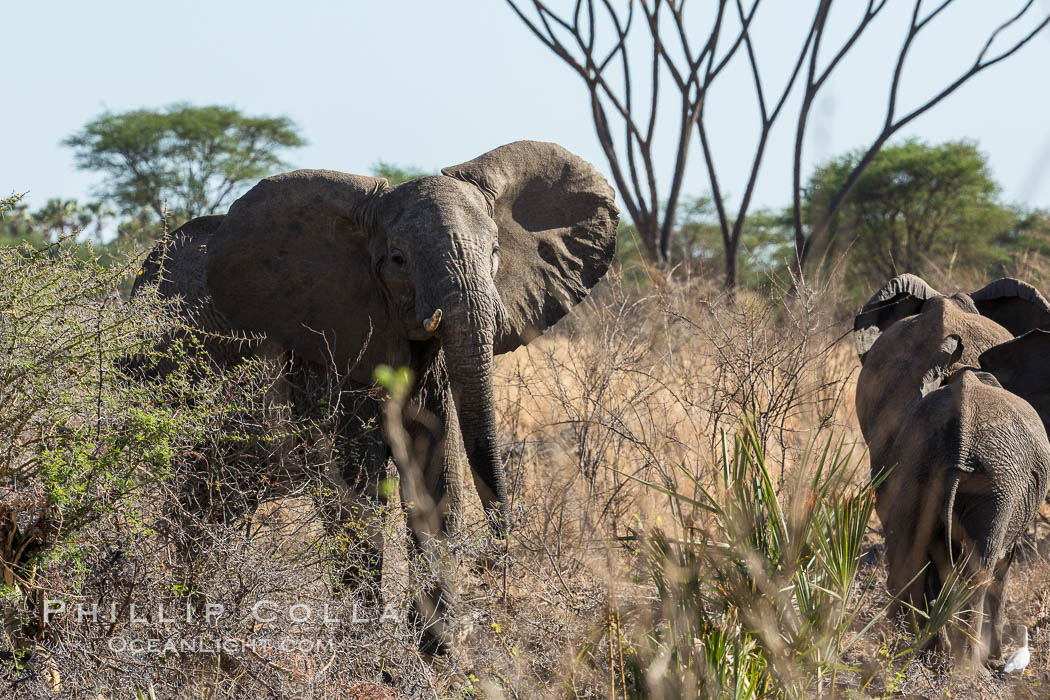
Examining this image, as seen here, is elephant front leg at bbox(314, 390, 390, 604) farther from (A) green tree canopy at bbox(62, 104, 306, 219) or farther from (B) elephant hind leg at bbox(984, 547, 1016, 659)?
(A) green tree canopy at bbox(62, 104, 306, 219)

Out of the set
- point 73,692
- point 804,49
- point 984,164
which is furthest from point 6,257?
point 984,164

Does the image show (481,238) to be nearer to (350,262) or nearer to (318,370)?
(350,262)

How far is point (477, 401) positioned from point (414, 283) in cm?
48

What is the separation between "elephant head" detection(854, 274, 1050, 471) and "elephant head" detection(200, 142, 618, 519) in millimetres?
1398

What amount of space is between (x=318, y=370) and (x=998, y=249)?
16.5 meters

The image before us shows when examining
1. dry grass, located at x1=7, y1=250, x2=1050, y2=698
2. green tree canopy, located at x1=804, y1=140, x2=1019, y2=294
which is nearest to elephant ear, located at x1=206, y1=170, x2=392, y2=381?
dry grass, located at x1=7, y1=250, x2=1050, y2=698

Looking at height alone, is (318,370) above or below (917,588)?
above

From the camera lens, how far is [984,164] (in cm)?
1848

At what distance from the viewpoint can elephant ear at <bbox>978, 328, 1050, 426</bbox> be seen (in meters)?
4.55

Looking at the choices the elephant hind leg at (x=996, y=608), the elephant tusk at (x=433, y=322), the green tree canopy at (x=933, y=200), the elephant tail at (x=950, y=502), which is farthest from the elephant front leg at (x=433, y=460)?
the green tree canopy at (x=933, y=200)

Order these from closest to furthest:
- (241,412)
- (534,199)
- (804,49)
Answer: (241,412) → (534,199) → (804,49)

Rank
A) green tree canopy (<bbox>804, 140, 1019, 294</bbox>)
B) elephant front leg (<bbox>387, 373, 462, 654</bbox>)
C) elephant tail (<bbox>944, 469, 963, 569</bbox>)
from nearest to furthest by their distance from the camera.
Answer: elephant tail (<bbox>944, 469, 963, 569</bbox>), elephant front leg (<bbox>387, 373, 462, 654</bbox>), green tree canopy (<bbox>804, 140, 1019, 294</bbox>)

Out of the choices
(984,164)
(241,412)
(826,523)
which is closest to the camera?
(826,523)

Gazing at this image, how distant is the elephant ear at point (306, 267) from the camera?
436 centimetres
